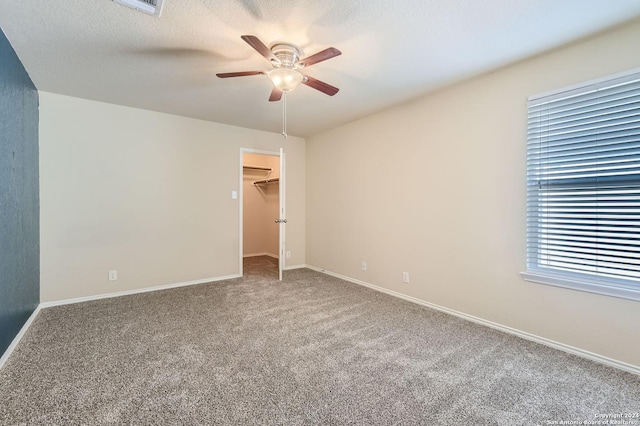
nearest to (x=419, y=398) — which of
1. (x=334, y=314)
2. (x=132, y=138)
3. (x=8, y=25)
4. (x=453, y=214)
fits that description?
(x=334, y=314)

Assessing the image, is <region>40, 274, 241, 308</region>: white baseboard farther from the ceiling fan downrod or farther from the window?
the window

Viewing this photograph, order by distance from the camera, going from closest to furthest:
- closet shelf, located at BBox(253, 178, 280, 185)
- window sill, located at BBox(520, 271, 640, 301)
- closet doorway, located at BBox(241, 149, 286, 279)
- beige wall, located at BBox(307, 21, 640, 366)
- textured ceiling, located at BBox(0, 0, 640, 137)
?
textured ceiling, located at BBox(0, 0, 640, 137), window sill, located at BBox(520, 271, 640, 301), beige wall, located at BBox(307, 21, 640, 366), closet shelf, located at BBox(253, 178, 280, 185), closet doorway, located at BBox(241, 149, 286, 279)

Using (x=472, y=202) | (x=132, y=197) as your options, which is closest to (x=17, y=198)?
(x=132, y=197)

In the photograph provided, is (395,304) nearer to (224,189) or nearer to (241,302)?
(241,302)

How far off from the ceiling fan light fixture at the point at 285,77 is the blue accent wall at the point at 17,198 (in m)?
2.00

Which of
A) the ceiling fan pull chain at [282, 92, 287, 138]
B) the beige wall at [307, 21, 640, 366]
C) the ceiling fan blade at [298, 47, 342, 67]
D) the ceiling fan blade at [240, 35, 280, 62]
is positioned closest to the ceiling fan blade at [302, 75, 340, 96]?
the ceiling fan blade at [298, 47, 342, 67]

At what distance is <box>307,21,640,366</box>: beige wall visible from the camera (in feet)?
7.14

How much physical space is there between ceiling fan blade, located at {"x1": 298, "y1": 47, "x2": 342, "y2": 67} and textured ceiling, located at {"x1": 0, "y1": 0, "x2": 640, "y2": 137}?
0.24 metres

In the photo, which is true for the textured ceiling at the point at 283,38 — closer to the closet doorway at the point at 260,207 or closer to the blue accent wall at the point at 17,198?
the blue accent wall at the point at 17,198

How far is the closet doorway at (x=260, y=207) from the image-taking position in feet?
20.8

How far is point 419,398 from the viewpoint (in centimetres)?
175

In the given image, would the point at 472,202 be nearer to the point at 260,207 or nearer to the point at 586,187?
the point at 586,187

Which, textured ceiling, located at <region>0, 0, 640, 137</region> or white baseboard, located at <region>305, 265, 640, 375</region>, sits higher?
textured ceiling, located at <region>0, 0, 640, 137</region>

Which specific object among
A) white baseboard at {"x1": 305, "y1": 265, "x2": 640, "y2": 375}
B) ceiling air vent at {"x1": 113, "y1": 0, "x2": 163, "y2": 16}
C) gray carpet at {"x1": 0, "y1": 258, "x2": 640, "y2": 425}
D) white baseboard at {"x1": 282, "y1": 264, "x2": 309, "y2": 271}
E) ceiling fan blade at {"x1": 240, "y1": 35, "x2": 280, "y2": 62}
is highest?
ceiling air vent at {"x1": 113, "y1": 0, "x2": 163, "y2": 16}
